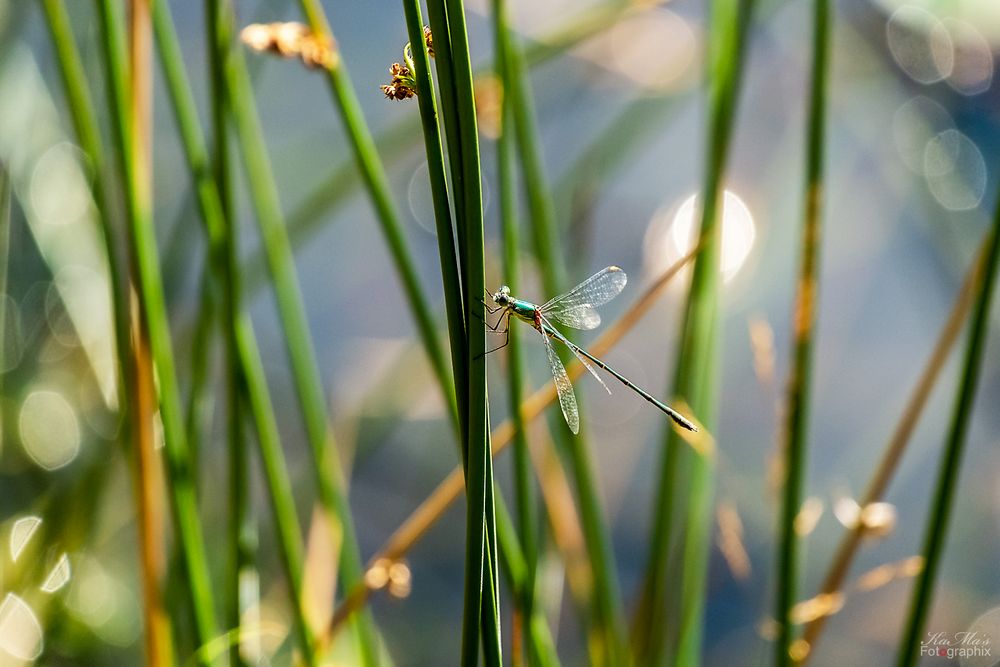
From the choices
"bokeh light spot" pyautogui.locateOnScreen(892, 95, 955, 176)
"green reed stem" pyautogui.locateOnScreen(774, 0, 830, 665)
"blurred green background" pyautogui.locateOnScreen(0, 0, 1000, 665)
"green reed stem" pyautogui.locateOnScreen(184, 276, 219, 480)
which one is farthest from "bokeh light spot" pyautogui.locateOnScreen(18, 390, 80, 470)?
"bokeh light spot" pyautogui.locateOnScreen(892, 95, 955, 176)

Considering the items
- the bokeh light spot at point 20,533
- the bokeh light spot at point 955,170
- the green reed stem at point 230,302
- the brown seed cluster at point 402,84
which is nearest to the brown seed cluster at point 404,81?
the brown seed cluster at point 402,84

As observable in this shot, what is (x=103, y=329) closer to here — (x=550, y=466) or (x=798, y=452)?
(x=550, y=466)

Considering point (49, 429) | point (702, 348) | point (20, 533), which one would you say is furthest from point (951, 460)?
point (49, 429)

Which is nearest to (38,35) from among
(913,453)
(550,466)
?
(550,466)

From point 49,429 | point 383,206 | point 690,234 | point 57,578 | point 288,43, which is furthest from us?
point 690,234

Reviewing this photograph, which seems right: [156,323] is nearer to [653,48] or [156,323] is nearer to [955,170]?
[653,48]

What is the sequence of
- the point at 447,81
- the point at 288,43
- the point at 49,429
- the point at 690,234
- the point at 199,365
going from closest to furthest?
the point at 447,81, the point at 288,43, the point at 199,365, the point at 49,429, the point at 690,234
